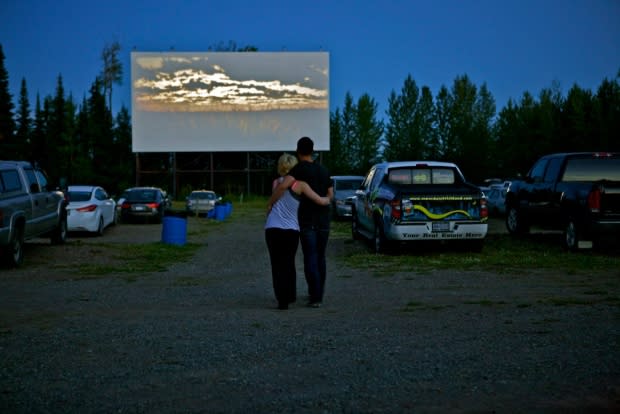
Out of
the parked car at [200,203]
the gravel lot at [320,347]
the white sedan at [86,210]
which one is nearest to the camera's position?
the gravel lot at [320,347]

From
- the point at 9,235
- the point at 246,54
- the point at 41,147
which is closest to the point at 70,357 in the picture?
the point at 9,235

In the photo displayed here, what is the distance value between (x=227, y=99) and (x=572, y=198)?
41.6 meters

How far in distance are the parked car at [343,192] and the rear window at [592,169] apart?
12902 millimetres

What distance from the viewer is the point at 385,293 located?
10172mm

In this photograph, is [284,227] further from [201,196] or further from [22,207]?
[201,196]

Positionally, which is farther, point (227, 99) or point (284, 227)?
point (227, 99)

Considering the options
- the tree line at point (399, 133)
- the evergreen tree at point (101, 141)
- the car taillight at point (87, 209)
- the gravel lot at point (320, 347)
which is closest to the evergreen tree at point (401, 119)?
the tree line at point (399, 133)

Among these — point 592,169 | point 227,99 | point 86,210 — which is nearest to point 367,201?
point 592,169

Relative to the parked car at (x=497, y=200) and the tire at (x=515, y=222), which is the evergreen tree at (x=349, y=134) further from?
the tire at (x=515, y=222)

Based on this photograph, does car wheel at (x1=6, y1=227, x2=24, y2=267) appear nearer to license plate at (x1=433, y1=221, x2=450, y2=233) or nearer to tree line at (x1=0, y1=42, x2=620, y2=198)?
license plate at (x1=433, y1=221, x2=450, y2=233)

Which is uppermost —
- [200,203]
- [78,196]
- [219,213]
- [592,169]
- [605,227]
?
[592,169]

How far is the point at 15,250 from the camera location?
14008 millimetres

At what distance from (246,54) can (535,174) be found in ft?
130

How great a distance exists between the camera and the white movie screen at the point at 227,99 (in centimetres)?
5416
